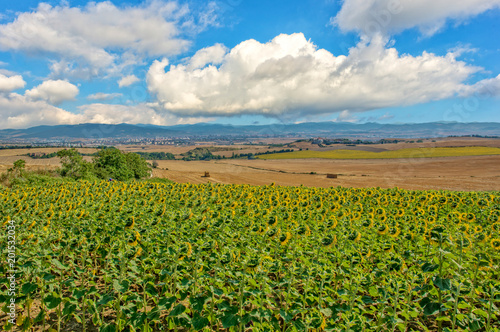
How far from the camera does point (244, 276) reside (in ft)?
14.5

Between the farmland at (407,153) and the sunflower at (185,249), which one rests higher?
the sunflower at (185,249)

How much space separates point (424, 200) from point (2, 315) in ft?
58.3

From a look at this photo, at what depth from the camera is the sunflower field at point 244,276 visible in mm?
4262

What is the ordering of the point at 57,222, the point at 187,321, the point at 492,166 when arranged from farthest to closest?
1. the point at 492,166
2. the point at 57,222
3. the point at 187,321

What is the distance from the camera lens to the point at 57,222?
8508mm

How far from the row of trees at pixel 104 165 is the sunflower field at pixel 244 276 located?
30.2 metres

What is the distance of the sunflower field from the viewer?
4262 mm

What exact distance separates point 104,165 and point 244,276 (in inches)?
1751

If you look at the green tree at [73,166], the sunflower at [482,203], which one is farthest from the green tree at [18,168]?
the sunflower at [482,203]

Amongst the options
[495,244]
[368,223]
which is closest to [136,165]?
[368,223]

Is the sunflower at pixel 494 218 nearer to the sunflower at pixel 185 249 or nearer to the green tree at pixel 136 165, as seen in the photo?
the sunflower at pixel 185 249

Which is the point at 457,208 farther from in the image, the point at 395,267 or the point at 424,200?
the point at 395,267

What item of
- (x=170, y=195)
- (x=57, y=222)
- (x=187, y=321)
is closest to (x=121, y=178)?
(x=170, y=195)

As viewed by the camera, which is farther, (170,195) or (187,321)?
(170,195)
